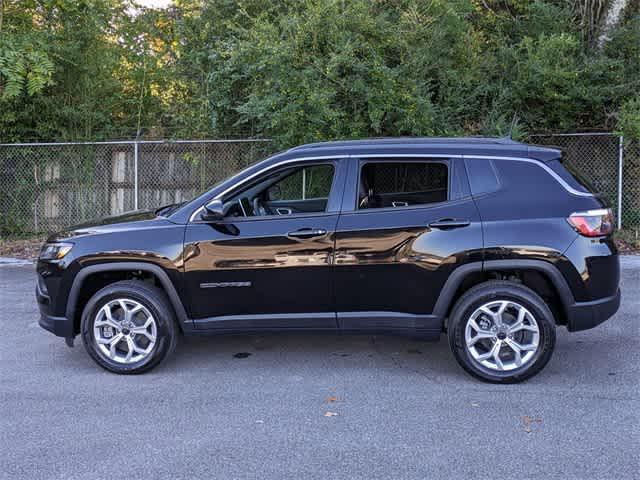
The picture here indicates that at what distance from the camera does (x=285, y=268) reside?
5.21 metres

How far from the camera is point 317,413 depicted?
4562 mm

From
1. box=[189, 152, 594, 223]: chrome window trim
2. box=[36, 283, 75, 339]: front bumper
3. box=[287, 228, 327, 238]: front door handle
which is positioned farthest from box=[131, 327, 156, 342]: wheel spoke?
box=[287, 228, 327, 238]: front door handle

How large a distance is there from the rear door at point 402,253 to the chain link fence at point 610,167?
7.80m

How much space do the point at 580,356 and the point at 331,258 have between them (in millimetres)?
2404

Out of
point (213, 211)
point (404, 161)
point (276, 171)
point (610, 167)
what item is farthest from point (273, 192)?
point (610, 167)

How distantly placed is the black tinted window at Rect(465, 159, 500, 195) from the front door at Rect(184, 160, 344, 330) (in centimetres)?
104

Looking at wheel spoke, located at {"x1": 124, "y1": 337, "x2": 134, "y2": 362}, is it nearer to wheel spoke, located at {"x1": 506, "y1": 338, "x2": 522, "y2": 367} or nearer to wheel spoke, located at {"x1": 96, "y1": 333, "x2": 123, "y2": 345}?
wheel spoke, located at {"x1": 96, "y1": 333, "x2": 123, "y2": 345}

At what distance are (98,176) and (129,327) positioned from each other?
8.66m

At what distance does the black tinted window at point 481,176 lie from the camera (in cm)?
514

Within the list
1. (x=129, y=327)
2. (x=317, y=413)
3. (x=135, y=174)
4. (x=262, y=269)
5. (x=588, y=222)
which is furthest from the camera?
(x=135, y=174)

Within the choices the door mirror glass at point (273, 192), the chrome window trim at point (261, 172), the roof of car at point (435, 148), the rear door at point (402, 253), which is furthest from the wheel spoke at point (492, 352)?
the door mirror glass at point (273, 192)

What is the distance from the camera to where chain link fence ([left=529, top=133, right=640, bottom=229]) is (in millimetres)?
12078

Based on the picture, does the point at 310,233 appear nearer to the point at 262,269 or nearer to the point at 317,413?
the point at 262,269

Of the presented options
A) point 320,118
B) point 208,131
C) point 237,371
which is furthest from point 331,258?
point 208,131
